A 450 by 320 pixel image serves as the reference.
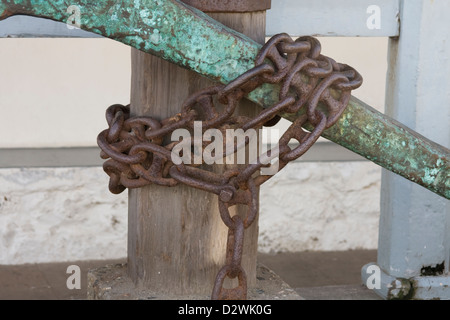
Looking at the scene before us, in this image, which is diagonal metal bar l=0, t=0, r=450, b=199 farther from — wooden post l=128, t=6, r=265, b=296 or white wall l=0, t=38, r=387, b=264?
white wall l=0, t=38, r=387, b=264

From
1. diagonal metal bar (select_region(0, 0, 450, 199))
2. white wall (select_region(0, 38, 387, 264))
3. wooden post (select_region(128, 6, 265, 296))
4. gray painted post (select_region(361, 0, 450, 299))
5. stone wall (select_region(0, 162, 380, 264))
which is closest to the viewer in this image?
diagonal metal bar (select_region(0, 0, 450, 199))

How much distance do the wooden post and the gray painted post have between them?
1500 millimetres

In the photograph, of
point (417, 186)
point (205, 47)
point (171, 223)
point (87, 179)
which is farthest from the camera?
point (87, 179)

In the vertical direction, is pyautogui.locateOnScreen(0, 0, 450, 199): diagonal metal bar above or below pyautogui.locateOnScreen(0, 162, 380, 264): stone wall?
above

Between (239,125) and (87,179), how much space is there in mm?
2500

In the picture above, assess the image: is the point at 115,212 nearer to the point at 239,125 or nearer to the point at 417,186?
the point at 417,186

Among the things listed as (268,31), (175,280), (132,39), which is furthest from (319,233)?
(132,39)

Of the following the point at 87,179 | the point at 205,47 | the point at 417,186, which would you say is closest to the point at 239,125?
the point at 205,47

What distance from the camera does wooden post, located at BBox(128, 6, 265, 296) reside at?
1336 mm

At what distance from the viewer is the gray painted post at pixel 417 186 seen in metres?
2.74

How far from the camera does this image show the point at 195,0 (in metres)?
1.29

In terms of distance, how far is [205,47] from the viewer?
1.23m

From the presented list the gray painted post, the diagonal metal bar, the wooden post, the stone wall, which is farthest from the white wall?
the diagonal metal bar

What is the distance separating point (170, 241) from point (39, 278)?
2362 millimetres
